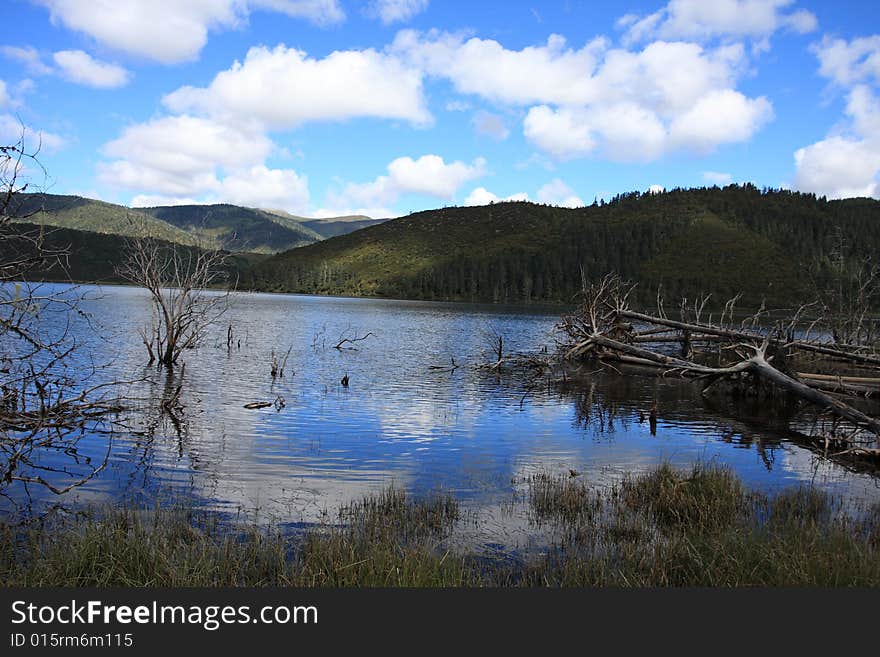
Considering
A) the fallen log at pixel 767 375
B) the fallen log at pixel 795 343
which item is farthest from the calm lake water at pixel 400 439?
the fallen log at pixel 795 343

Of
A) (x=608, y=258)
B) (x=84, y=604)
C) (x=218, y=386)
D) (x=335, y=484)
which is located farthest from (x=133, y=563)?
(x=608, y=258)

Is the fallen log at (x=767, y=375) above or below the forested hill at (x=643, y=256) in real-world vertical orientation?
below

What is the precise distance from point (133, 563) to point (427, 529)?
416 centimetres

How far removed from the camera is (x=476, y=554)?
839 cm

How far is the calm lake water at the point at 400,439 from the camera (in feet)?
37.8

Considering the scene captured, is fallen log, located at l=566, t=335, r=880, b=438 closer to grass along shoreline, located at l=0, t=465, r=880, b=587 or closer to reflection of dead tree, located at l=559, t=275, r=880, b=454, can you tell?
reflection of dead tree, located at l=559, t=275, r=880, b=454

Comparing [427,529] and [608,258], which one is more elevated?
[608,258]

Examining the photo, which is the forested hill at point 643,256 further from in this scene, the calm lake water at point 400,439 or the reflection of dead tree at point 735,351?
the calm lake water at point 400,439

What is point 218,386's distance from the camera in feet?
79.8

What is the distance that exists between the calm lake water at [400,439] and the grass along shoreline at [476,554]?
999mm

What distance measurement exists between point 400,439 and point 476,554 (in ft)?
27.2

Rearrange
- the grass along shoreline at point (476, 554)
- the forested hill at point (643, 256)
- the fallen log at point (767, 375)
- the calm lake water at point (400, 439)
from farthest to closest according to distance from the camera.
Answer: the forested hill at point (643, 256) < the fallen log at point (767, 375) < the calm lake water at point (400, 439) < the grass along shoreline at point (476, 554)

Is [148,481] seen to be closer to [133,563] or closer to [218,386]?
[133,563]

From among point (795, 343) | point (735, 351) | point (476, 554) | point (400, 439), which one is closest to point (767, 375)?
point (795, 343)
